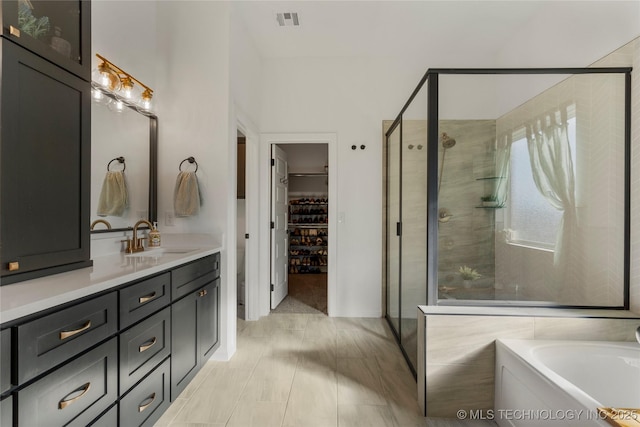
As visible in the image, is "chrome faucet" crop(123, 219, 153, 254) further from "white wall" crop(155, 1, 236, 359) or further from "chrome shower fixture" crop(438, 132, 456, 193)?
"chrome shower fixture" crop(438, 132, 456, 193)

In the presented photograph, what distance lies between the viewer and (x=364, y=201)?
11.2 ft

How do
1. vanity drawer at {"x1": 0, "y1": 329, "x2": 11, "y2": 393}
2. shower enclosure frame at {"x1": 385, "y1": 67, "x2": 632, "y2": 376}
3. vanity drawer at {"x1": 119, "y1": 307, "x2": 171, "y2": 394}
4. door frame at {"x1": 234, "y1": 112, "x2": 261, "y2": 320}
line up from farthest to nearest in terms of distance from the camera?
door frame at {"x1": 234, "y1": 112, "x2": 261, "y2": 320}, shower enclosure frame at {"x1": 385, "y1": 67, "x2": 632, "y2": 376}, vanity drawer at {"x1": 119, "y1": 307, "x2": 171, "y2": 394}, vanity drawer at {"x1": 0, "y1": 329, "x2": 11, "y2": 393}

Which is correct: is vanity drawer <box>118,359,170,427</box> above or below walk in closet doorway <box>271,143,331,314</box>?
below

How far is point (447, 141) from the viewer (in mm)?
1977

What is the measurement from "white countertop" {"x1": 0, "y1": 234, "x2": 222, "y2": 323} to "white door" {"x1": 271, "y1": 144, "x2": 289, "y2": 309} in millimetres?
1733

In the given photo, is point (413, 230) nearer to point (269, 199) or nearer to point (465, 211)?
point (465, 211)

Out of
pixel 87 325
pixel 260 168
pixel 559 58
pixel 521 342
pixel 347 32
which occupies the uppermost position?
pixel 347 32

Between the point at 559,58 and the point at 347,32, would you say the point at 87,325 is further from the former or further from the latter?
the point at 559,58

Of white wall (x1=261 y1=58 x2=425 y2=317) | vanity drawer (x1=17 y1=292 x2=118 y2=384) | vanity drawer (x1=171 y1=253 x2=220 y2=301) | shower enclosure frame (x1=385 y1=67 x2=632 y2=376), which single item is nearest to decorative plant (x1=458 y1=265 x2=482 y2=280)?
shower enclosure frame (x1=385 y1=67 x2=632 y2=376)

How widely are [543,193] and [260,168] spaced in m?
2.61

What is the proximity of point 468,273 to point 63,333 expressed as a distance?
215 cm

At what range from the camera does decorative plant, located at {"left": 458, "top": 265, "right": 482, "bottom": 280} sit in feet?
6.52

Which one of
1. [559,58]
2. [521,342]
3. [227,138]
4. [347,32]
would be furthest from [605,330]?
[347,32]

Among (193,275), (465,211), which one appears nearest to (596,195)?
(465,211)
